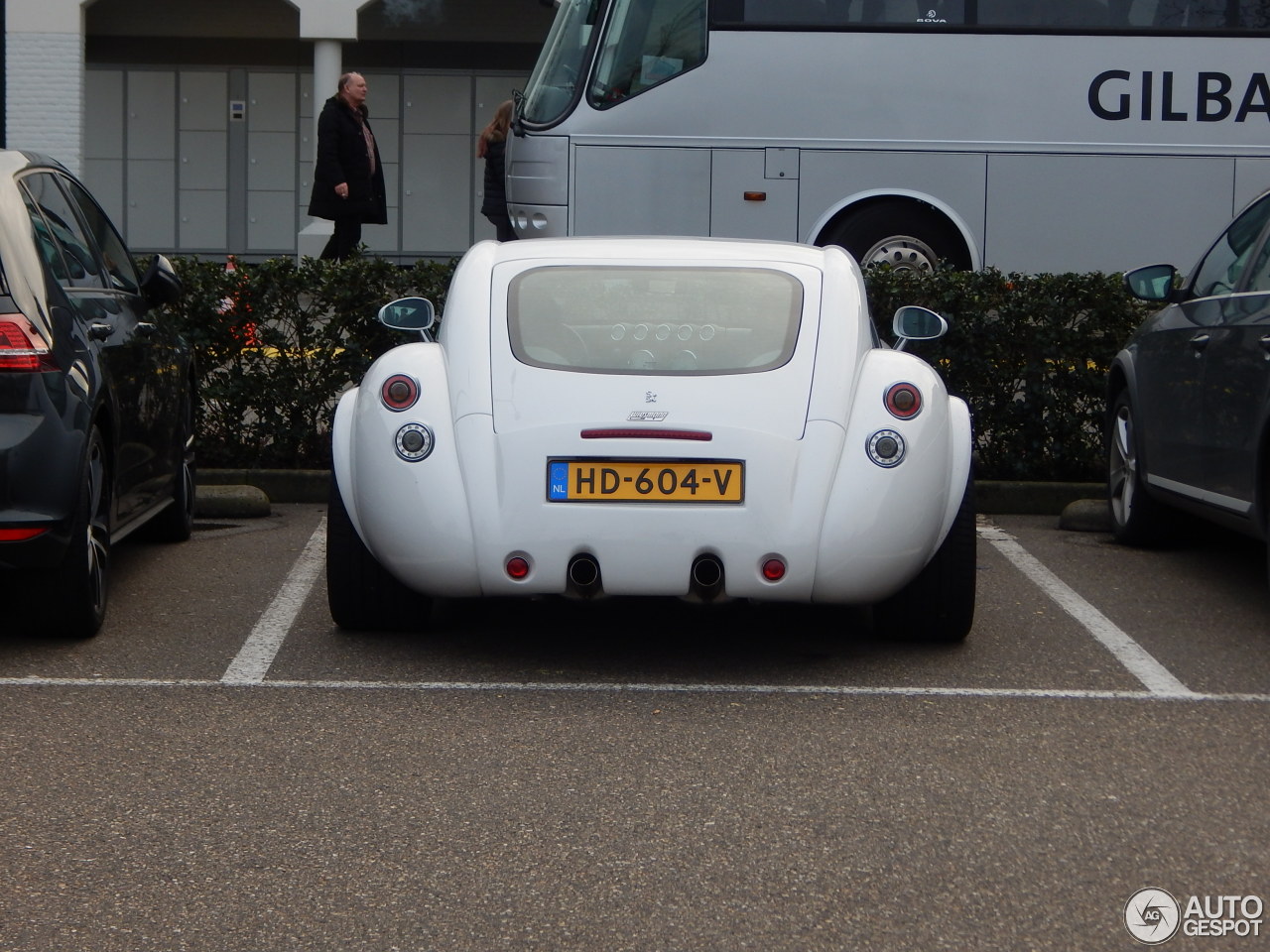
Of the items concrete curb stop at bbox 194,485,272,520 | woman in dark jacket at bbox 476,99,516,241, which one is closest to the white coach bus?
woman in dark jacket at bbox 476,99,516,241

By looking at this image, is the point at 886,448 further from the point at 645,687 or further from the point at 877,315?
the point at 877,315

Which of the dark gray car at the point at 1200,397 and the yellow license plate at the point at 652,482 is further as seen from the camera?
the dark gray car at the point at 1200,397

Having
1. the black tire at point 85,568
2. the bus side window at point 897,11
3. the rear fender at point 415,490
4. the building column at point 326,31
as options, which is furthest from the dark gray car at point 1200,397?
the building column at point 326,31

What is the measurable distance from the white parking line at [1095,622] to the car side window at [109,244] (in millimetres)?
3637

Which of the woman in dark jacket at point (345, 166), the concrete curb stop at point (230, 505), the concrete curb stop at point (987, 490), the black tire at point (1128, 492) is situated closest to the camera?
the black tire at point (1128, 492)

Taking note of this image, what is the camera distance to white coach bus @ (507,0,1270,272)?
12609mm

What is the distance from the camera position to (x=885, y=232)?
12891mm

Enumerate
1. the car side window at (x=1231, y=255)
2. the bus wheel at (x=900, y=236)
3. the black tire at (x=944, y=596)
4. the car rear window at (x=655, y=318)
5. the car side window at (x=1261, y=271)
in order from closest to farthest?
the car rear window at (x=655, y=318) → the black tire at (x=944, y=596) → the car side window at (x=1261, y=271) → the car side window at (x=1231, y=255) → the bus wheel at (x=900, y=236)

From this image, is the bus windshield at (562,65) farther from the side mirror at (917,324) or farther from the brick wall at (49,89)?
the brick wall at (49,89)

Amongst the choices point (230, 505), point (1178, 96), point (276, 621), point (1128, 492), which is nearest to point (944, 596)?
point (276, 621)

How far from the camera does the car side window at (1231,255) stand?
687cm

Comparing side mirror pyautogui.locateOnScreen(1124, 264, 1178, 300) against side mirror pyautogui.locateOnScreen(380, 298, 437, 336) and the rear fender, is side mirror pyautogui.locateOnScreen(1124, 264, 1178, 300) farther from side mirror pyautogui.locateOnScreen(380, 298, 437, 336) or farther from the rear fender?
the rear fender

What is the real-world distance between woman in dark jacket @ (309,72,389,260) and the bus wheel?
3384 millimetres

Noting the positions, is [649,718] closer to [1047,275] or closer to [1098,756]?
[1098,756]
